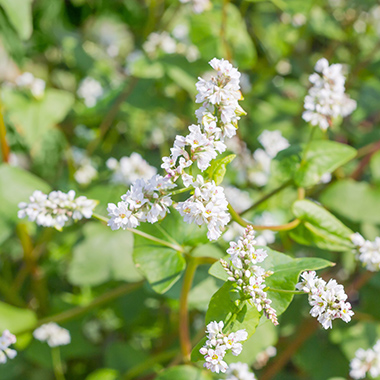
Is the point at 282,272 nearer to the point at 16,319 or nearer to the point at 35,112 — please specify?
the point at 16,319

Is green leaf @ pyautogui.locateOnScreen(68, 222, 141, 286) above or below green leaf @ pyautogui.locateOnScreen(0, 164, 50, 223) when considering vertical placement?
below

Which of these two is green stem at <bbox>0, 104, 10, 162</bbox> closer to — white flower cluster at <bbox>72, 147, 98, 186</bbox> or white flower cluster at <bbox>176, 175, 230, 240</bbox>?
white flower cluster at <bbox>72, 147, 98, 186</bbox>

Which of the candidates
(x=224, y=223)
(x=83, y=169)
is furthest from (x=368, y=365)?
(x=83, y=169)

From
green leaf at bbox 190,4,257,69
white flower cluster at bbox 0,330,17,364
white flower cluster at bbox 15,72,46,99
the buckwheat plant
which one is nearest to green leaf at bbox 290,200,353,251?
the buckwheat plant

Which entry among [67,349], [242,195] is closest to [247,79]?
[242,195]

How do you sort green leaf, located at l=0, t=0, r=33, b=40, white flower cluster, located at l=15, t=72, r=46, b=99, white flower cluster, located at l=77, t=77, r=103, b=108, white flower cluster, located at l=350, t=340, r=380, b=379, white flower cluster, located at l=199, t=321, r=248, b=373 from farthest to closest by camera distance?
white flower cluster, located at l=77, t=77, r=103, b=108
white flower cluster, located at l=15, t=72, r=46, b=99
green leaf, located at l=0, t=0, r=33, b=40
white flower cluster, located at l=350, t=340, r=380, b=379
white flower cluster, located at l=199, t=321, r=248, b=373

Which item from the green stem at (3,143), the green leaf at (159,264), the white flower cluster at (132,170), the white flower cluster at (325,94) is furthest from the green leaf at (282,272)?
the green stem at (3,143)

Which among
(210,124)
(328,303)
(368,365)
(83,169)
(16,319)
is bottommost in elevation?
(16,319)

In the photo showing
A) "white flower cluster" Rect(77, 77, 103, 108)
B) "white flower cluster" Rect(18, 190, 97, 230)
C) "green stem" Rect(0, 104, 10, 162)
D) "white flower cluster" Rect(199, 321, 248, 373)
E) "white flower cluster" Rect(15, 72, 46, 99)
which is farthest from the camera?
"white flower cluster" Rect(77, 77, 103, 108)
